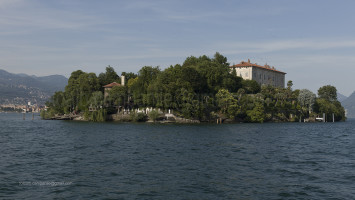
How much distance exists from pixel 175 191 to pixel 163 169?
228 inches

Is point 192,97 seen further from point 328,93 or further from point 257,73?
point 328,93

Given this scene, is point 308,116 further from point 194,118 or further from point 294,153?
point 294,153

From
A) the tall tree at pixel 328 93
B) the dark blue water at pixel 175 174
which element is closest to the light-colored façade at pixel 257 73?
the tall tree at pixel 328 93

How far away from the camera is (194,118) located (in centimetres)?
9131

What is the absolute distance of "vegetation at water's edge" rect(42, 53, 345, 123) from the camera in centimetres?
9094

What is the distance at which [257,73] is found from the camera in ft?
448

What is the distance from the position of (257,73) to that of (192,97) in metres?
57.5

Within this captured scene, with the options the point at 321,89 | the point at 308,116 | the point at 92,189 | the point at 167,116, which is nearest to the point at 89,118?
the point at 167,116

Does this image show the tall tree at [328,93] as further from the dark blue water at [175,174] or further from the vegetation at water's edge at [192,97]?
the dark blue water at [175,174]

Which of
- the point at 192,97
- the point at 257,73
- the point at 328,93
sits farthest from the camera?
the point at 328,93

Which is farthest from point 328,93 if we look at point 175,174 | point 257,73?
point 175,174

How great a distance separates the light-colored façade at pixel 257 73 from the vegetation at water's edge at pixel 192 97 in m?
14.1

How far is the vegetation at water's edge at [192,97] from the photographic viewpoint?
90938mm

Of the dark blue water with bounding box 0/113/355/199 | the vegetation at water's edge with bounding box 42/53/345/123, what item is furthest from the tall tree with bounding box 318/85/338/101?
the dark blue water with bounding box 0/113/355/199
